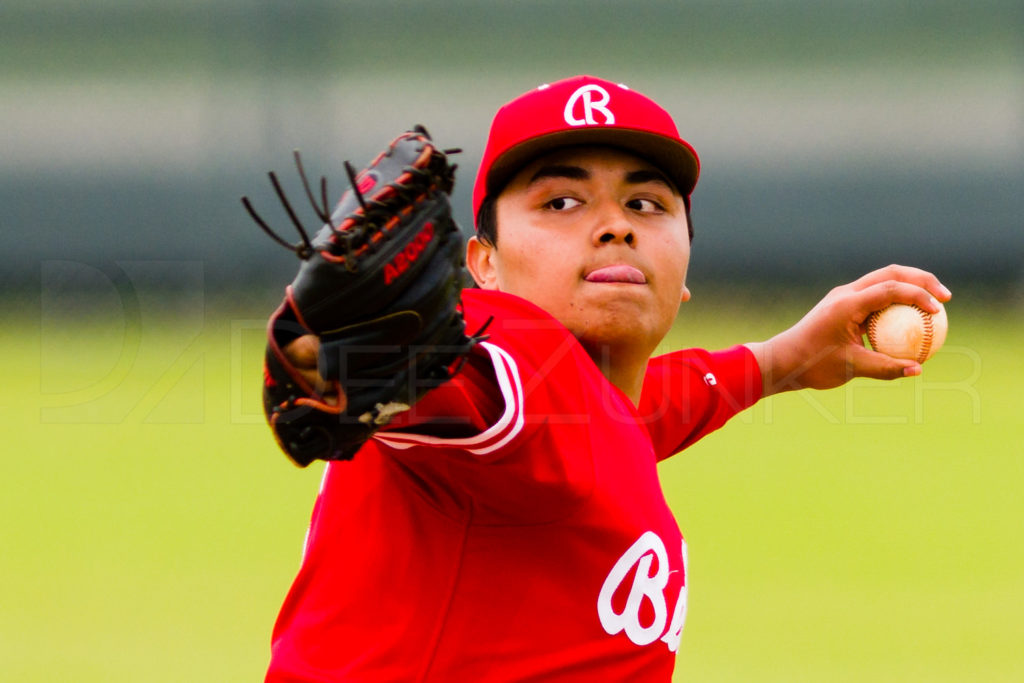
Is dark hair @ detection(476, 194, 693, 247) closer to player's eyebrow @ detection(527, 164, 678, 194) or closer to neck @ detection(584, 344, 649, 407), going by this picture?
player's eyebrow @ detection(527, 164, 678, 194)

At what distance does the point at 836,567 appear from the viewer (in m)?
4.42

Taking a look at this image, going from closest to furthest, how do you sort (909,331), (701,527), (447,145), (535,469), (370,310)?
(370,310), (535,469), (909,331), (701,527), (447,145)

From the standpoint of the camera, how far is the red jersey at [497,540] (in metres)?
1.29

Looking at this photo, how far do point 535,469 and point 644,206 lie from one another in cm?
67

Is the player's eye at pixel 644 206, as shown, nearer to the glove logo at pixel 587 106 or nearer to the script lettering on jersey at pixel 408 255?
the glove logo at pixel 587 106

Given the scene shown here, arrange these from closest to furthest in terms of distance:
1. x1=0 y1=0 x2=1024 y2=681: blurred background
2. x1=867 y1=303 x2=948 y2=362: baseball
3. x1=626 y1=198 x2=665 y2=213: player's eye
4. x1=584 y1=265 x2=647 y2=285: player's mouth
A: x1=584 y1=265 x2=647 y2=285: player's mouth, x1=626 y1=198 x2=665 y2=213: player's eye, x1=867 y1=303 x2=948 y2=362: baseball, x1=0 y1=0 x2=1024 y2=681: blurred background

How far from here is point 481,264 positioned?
6.43 ft

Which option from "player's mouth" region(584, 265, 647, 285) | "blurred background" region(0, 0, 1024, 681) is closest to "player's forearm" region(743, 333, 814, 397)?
"player's mouth" region(584, 265, 647, 285)

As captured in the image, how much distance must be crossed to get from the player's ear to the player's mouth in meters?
0.22

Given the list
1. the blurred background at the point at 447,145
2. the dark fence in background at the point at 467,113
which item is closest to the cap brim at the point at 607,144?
the blurred background at the point at 447,145

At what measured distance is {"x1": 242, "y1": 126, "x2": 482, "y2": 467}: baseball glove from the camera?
115cm

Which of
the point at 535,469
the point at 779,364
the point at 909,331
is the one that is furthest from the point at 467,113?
the point at 535,469

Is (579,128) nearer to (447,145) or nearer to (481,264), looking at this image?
(481,264)

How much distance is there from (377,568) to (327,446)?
13.0 inches
